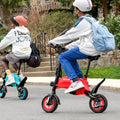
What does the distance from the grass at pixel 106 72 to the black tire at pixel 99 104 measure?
832 cm

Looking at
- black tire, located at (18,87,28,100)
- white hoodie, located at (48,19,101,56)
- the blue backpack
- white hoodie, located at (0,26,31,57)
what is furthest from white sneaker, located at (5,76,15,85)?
the blue backpack

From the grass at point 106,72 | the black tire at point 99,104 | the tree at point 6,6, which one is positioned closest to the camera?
the black tire at point 99,104

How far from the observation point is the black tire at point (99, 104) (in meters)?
7.02

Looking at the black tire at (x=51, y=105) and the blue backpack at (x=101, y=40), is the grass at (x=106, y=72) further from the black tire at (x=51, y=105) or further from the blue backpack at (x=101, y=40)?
the blue backpack at (x=101, y=40)

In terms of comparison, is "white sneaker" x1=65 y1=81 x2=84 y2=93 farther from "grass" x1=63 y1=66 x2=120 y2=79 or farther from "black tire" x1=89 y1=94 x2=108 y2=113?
"grass" x1=63 y1=66 x2=120 y2=79

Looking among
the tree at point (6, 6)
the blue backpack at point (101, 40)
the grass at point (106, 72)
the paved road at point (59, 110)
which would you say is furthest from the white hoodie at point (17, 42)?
the tree at point (6, 6)

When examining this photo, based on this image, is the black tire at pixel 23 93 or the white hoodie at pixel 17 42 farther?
the white hoodie at pixel 17 42

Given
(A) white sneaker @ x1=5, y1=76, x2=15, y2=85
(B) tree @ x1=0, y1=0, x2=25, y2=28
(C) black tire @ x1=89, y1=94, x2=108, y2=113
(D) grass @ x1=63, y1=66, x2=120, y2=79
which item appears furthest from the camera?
(B) tree @ x1=0, y1=0, x2=25, y2=28

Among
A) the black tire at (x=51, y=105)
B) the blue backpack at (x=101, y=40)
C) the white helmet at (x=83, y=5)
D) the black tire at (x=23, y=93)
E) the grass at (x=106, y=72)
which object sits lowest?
the grass at (x=106, y=72)

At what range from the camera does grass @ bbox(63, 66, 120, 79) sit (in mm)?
15988

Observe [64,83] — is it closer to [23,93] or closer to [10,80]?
[23,93]

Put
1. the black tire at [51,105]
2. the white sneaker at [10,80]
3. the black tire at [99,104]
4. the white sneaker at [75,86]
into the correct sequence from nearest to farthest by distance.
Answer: the black tire at [99,104]
the white sneaker at [75,86]
the black tire at [51,105]
the white sneaker at [10,80]

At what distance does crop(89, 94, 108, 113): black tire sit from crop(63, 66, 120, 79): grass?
27.3ft

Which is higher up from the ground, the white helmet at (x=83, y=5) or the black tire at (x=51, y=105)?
the white helmet at (x=83, y=5)
